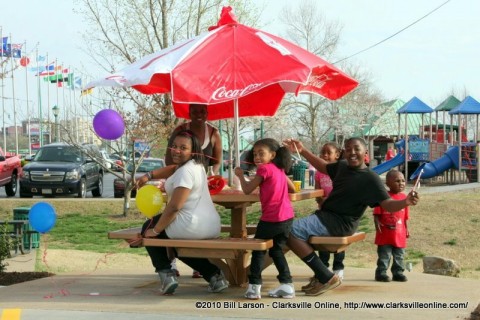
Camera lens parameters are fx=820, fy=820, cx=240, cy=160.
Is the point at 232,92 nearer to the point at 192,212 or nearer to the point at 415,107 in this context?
the point at 192,212

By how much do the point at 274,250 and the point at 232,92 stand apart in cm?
154

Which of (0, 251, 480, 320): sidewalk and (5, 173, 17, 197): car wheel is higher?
(5, 173, 17, 197): car wheel

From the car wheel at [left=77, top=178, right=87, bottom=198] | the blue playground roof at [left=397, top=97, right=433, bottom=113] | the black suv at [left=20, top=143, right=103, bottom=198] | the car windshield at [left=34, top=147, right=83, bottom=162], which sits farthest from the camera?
the blue playground roof at [left=397, top=97, right=433, bottom=113]

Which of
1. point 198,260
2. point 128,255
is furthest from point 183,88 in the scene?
point 128,255

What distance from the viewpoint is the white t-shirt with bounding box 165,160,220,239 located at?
24.8ft

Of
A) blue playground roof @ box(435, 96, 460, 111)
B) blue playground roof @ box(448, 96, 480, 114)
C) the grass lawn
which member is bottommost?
the grass lawn

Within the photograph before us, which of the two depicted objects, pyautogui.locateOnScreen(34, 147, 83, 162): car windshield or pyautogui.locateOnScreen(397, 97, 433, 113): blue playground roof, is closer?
pyautogui.locateOnScreen(34, 147, 83, 162): car windshield

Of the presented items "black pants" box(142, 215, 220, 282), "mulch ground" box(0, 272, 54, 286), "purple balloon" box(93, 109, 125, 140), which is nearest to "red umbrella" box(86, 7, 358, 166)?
"purple balloon" box(93, 109, 125, 140)

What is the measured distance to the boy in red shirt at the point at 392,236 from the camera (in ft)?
28.5

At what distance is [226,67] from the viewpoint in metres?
7.95

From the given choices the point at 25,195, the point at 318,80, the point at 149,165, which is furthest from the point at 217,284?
the point at 149,165

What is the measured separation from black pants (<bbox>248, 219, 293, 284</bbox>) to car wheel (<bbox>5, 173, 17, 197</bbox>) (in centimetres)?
2007

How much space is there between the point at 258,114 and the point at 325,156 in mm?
1451

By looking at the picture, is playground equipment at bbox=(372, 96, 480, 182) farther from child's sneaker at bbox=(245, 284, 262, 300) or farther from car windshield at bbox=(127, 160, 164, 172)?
child's sneaker at bbox=(245, 284, 262, 300)
